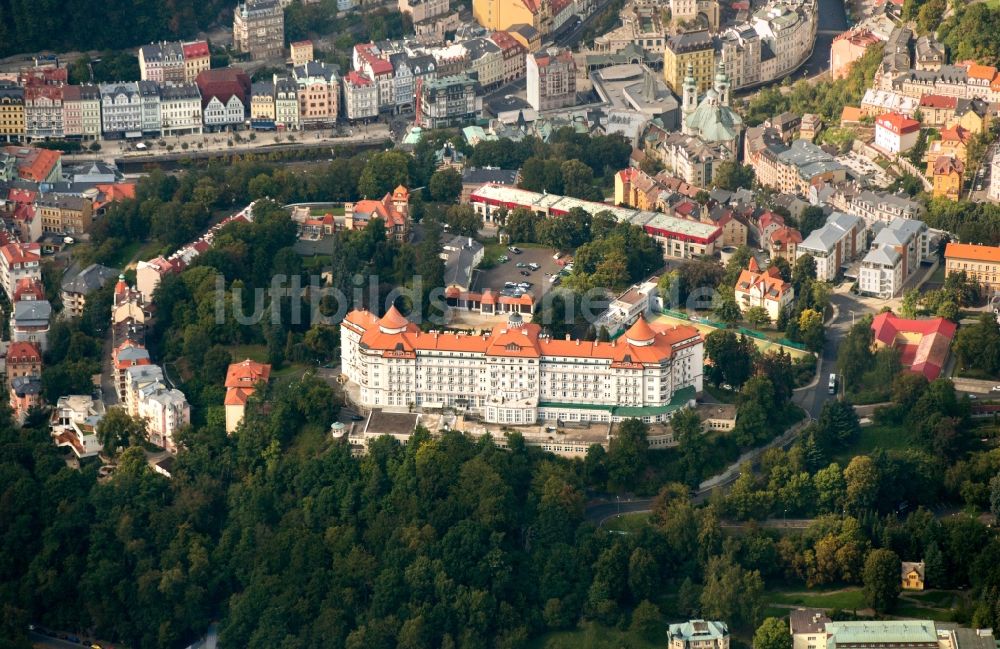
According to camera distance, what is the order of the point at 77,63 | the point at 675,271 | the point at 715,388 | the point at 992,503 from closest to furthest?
the point at 992,503, the point at 715,388, the point at 675,271, the point at 77,63

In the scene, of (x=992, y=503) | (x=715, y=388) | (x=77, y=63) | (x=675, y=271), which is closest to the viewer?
(x=992, y=503)

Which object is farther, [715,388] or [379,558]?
[715,388]

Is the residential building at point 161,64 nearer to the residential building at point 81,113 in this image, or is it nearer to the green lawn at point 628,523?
the residential building at point 81,113

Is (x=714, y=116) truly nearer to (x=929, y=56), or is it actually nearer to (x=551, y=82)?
(x=929, y=56)

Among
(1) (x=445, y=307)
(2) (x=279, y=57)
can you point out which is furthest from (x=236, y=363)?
(2) (x=279, y=57)

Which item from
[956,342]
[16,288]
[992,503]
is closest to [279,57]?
[16,288]

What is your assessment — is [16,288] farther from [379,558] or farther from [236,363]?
[379,558]

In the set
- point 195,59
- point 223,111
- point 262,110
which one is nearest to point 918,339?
point 262,110
